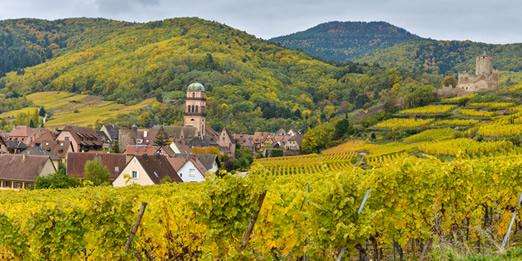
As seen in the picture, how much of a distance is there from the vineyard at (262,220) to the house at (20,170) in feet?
145

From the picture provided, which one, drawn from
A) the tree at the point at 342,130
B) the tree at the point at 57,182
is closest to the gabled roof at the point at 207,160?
the tree at the point at 57,182

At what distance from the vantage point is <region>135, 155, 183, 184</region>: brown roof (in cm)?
5459

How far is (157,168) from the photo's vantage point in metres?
56.7

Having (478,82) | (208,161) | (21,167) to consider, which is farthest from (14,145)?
(478,82)

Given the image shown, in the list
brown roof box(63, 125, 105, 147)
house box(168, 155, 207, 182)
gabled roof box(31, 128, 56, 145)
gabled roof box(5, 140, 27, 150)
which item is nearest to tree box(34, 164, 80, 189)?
house box(168, 155, 207, 182)

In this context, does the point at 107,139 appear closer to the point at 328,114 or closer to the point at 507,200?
the point at 328,114

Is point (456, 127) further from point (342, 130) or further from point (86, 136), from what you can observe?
point (86, 136)

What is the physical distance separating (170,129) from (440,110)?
143ft

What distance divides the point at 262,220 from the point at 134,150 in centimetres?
6486

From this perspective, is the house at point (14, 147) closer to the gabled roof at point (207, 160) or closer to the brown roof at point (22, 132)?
the brown roof at point (22, 132)

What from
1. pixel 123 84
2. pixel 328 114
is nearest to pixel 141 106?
pixel 123 84

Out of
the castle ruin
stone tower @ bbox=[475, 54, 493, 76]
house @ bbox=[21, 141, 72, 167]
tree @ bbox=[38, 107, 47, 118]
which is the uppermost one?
stone tower @ bbox=[475, 54, 493, 76]

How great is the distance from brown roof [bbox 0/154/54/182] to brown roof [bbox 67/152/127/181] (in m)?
2.28

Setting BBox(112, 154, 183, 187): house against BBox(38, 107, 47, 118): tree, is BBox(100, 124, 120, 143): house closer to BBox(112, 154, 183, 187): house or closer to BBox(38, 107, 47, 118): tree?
BBox(112, 154, 183, 187): house
